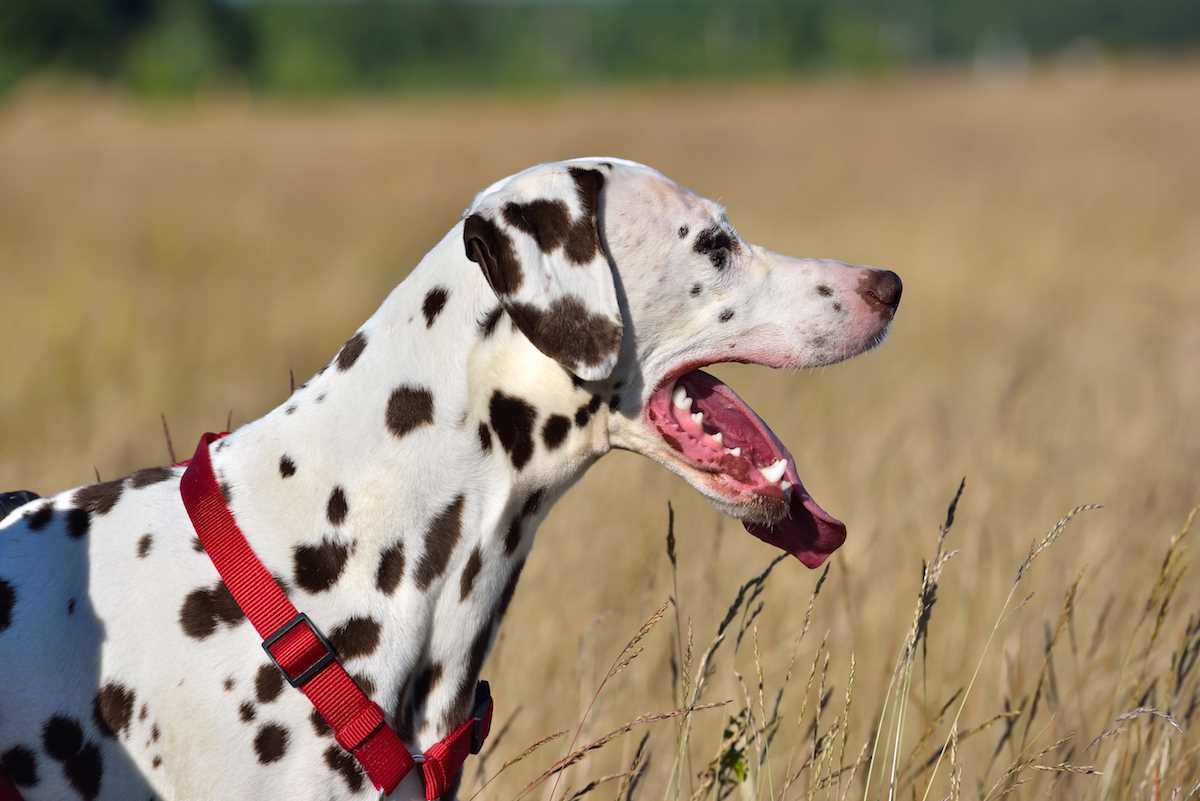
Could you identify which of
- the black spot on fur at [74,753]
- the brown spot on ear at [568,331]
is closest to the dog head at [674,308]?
the brown spot on ear at [568,331]

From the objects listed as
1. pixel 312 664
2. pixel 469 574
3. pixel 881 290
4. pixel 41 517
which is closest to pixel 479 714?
pixel 469 574

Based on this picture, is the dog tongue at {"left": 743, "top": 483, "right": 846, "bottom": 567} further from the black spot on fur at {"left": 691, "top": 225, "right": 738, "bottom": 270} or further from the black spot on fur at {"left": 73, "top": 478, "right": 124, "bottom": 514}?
the black spot on fur at {"left": 73, "top": 478, "right": 124, "bottom": 514}

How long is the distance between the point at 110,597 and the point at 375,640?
47 cm

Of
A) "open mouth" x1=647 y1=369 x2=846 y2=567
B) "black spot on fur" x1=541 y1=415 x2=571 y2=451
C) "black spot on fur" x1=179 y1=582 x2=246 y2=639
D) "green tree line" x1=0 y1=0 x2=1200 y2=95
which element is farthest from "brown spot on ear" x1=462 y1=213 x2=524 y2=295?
"green tree line" x1=0 y1=0 x2=1200 y2=95

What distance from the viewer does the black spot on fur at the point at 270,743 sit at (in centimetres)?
225

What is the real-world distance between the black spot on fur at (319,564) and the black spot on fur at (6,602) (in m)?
0.49

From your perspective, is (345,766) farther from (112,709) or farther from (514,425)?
(514,425)

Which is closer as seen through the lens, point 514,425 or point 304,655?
point 304,655

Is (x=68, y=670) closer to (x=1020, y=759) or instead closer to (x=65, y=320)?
(x=1020, y=759)

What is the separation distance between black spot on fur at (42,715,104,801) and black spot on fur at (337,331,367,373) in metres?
0.78

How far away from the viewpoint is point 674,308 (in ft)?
8.48

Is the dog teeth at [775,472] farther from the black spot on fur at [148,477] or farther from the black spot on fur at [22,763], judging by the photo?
the black spot on fur at [22,763]

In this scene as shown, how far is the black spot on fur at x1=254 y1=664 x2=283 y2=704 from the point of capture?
227 centimetres

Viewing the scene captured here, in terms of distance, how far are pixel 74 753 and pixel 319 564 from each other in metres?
0.52
